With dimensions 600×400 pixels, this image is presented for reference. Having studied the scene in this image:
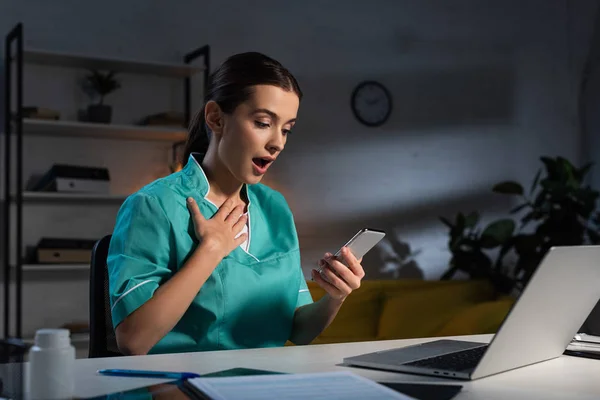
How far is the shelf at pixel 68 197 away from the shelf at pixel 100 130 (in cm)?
33

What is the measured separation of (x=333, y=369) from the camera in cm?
112

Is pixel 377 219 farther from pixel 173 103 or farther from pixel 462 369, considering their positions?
pixel 462 369

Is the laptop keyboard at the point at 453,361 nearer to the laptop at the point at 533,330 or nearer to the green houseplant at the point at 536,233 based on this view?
the laptop at the point at 533,330

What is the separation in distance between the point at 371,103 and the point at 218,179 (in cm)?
323

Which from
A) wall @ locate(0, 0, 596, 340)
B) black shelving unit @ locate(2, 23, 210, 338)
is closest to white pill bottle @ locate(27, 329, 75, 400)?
black shelving unit @ locate(2, 23, 210, 338)

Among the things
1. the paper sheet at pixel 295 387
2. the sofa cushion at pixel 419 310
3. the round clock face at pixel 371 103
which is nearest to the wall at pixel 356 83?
the round clock face at pixel 371 103

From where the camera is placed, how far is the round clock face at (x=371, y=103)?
4695 millimetres

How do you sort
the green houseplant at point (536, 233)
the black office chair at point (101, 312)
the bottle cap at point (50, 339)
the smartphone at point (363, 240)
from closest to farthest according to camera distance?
1. the bottle cap at point (50, 339)
2. the smartphone at point (363, 240)
3. the black office chair at point (101, 312)
4. the green houseplant at point (536, 233)

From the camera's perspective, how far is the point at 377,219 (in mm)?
4711

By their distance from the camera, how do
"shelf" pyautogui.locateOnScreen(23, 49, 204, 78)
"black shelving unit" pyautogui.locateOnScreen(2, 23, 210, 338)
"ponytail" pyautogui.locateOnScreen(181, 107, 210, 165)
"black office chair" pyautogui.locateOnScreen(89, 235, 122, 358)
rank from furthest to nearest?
"shelf" pyautogui.locateOnScreen(23, 49, 204, 78)
"black shelving unit" pyautogui.locateOnScreen(2, 23, 210, 338)
"ponytail" pyautogui.locateOnScreen(181, 107, 210, 165)
"black office chair" pyautogui.locateOnScreen(89, 235, 122, 358)

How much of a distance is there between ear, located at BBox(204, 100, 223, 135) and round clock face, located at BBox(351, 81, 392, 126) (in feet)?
10.3

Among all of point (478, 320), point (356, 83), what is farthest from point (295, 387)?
point (356, 83)

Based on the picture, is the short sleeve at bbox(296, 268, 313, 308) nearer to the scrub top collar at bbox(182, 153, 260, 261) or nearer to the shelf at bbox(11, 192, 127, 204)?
the scrub top collar at bbox(182, 153, 260, 261)

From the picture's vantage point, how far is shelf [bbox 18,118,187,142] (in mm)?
3674
